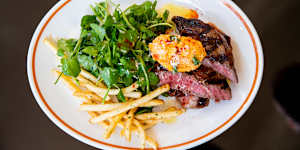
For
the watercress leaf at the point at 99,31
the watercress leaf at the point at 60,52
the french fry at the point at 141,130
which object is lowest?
the french fry at the point at 141,130

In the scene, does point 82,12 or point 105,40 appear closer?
point 105,40

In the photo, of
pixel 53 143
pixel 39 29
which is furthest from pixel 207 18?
pixel 53 143

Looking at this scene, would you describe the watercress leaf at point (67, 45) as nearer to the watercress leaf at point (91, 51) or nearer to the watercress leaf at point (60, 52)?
the watercress leaf at point (60, 52)

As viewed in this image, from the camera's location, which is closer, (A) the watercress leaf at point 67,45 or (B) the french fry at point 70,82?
(B) the french fry at point 70,82

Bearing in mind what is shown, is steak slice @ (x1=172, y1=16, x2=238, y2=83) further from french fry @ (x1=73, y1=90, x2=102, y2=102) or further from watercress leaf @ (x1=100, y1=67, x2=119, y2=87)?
french fry @ (x1=73, y1=90, x2=102, y2=102)

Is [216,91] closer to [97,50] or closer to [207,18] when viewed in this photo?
[207,18]

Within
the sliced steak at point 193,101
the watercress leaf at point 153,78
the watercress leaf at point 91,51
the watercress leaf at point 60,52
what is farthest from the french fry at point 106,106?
the watercress leaf at point 60,52
